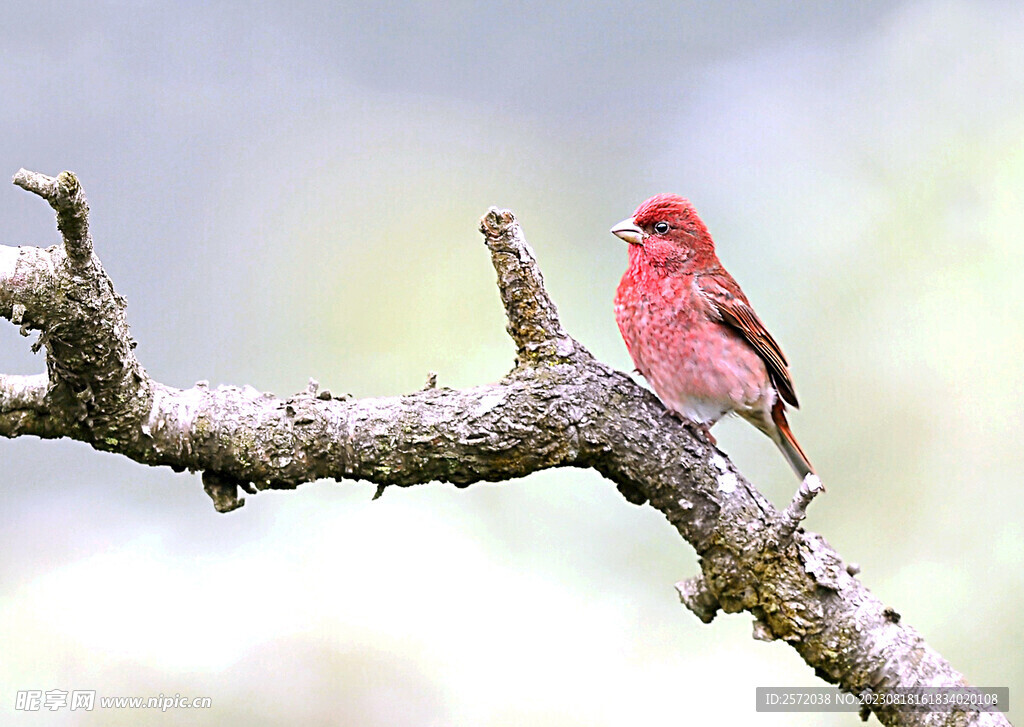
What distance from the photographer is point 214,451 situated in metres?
2.46

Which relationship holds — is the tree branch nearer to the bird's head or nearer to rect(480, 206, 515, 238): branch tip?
rect(480, 206, 515, 238): branch tip

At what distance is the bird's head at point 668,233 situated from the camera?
2791 mm

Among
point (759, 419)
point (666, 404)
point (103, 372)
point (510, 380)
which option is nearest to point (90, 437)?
point (103, 372)

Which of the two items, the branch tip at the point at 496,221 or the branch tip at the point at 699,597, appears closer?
the branch tip at the point at 496,221

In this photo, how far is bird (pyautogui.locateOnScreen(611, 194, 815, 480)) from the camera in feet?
8.87

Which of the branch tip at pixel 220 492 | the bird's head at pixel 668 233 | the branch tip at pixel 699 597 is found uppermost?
the bird's head at pixel 668 233

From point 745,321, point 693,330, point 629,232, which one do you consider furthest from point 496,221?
point 745,321

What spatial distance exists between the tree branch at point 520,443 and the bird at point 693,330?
0.12 meters

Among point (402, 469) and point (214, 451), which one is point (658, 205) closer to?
point (402, 469)

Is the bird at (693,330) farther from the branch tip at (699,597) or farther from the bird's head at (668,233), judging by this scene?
the branch tip at (699,597)

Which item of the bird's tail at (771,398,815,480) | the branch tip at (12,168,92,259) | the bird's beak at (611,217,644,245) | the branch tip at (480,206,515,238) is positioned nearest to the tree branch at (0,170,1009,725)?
the branch tip at (480,206,515,238)

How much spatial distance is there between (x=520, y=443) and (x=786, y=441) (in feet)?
2.83

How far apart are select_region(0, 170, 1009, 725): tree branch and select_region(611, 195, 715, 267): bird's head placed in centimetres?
39

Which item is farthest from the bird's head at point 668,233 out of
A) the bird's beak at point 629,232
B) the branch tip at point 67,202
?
the branch tip at point 67,202
